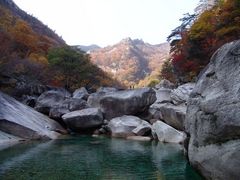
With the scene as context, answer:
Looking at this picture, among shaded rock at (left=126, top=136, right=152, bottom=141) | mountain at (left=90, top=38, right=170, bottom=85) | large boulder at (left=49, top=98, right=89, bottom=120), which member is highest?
mountain at (left=90, top=38, right=170, bottom=85)

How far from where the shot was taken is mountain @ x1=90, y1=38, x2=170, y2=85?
454ft

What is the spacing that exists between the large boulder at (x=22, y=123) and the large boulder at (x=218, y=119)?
43.3 feet

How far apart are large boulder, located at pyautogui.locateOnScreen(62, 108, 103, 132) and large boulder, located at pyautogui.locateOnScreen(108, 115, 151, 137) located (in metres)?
1.26

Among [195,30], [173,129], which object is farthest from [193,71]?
[173,129]

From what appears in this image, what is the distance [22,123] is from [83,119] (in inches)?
251

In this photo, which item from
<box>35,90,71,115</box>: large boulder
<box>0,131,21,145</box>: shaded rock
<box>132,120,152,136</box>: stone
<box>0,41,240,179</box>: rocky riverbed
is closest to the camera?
<box>0,41,240,179</box>: rocky riverbed

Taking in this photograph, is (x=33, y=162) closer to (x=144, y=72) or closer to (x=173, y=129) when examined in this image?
(x=173, y=129)

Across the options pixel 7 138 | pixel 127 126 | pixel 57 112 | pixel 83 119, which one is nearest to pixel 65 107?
pixel 57 112

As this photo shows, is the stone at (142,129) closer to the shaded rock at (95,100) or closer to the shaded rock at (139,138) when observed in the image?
the shaded rock at (139,138)

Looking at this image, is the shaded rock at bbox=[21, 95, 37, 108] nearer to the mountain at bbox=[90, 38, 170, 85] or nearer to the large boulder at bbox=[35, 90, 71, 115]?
the large boulder at bbox=[35, 90, 71, 115]

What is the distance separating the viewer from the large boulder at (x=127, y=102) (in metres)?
31.3

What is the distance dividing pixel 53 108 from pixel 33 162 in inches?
611

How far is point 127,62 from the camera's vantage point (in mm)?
151500

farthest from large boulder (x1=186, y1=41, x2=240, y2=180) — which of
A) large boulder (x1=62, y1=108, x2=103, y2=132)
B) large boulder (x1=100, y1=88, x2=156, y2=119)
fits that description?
large boulder (x1=100, y1=88, x2=156, y2=119)
